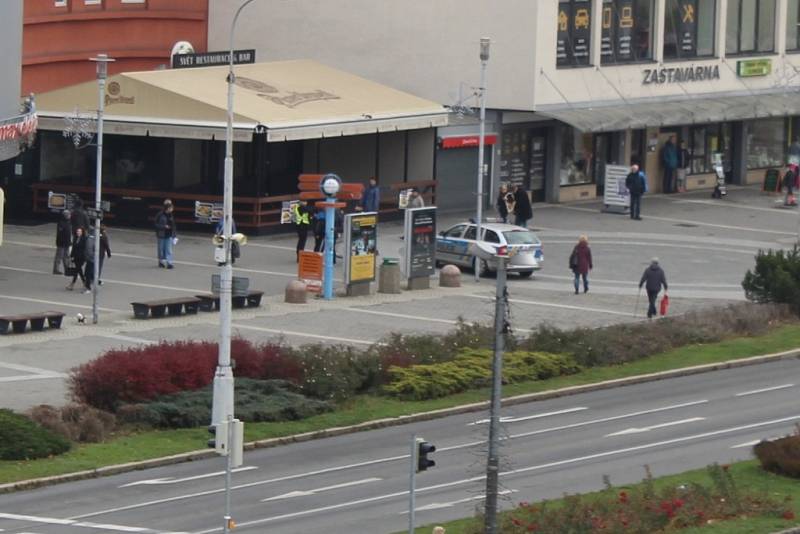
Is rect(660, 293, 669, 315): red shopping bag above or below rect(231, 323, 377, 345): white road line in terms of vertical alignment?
above

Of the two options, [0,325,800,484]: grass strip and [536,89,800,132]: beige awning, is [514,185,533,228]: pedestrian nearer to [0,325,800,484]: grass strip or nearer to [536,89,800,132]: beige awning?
[536,89,800,132]: beige awning

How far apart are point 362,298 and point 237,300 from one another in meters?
4.11

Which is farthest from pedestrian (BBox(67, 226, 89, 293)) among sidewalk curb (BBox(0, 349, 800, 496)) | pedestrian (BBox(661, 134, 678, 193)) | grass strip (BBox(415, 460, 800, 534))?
pedestrian (BBox(661, 134, 678, 193))

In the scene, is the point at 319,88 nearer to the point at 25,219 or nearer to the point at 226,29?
the point at 226,29

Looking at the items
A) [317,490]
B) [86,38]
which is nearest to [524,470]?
[317,490]

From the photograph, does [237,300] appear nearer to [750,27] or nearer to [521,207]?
[521,207]

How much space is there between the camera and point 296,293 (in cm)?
4422

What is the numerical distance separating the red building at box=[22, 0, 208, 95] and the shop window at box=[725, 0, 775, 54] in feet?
73.0

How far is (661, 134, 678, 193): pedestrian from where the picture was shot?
68.1m

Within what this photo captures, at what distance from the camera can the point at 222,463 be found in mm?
29141

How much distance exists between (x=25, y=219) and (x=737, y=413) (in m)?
29.3

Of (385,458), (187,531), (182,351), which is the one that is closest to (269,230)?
(182,351)

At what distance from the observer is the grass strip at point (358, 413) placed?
28125mm

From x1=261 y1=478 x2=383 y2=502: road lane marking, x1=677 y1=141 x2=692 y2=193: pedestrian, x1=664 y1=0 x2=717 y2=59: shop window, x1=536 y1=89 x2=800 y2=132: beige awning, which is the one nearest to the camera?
x1=261 y1=478 x2=383 y2=502: road lane marking
